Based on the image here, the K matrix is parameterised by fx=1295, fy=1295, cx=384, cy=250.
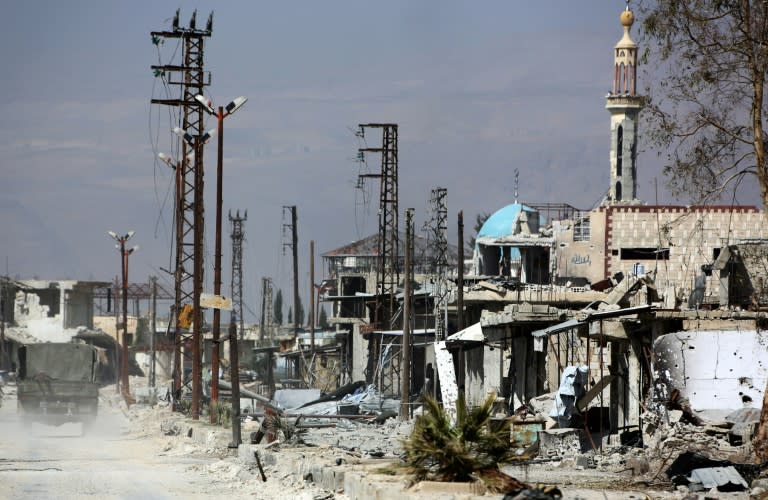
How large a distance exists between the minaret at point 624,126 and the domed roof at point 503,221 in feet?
19.4

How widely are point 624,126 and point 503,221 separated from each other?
377 inches

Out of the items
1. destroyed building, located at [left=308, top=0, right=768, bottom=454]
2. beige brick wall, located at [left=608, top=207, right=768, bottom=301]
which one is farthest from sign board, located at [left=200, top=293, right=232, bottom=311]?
beige brick wall, located at [left=608, top=207, right=768, bottom=301]

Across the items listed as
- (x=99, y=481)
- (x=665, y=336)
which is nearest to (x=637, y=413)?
(x=665, y=336)

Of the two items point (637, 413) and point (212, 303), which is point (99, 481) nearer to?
point (212, 303)

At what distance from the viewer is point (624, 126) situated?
75438 millimetres

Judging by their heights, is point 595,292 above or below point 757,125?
below

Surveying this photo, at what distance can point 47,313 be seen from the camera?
324 feet

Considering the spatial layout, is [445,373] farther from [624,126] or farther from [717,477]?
[624,126]

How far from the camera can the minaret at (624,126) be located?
75062 millimetres

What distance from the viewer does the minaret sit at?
7506 cm

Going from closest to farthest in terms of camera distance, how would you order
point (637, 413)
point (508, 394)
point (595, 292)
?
point (637, 413)
point (508, 394)
point (595, 292)

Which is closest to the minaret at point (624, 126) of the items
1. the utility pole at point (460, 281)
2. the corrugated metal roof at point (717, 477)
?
the utility pole at point (460, 281)

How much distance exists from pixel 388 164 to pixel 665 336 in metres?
40.2

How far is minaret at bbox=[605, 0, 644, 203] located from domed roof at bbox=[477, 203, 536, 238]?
19.4ft
